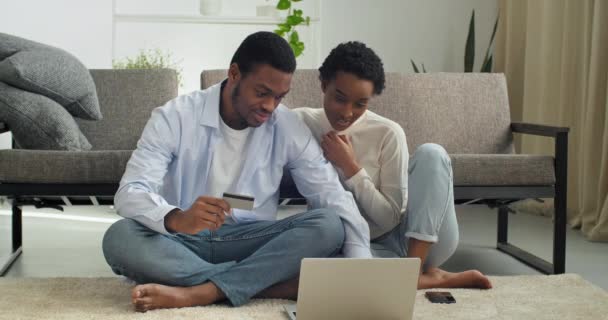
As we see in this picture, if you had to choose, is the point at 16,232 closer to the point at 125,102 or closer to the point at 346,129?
the point at 125,102

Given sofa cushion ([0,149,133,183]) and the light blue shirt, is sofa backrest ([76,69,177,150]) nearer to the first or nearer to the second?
sofa cushion ([0,149,133,183])

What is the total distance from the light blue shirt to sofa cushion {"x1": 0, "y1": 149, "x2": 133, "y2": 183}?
0.44 metres

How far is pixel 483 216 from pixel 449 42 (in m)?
1.37

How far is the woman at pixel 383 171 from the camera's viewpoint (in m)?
2.31

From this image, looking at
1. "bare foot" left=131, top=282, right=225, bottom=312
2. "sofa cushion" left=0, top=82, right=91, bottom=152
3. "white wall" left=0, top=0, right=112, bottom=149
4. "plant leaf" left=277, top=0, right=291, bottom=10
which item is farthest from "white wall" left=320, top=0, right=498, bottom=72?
"bare foot" left=131, top=282, right=225, bottom=312

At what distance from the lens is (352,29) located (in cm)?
530

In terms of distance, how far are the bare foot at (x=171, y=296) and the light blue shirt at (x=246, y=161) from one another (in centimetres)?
18

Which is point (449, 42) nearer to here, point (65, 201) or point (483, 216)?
point (483, 216)

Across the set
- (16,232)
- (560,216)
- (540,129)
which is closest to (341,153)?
(560,216)

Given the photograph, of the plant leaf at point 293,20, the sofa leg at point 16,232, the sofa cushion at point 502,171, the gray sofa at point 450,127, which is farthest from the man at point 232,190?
the plant leaf at point 293,20

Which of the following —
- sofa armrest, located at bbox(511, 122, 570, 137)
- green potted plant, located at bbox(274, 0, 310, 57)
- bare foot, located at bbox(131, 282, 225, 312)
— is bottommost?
bare foot, located at bbox(131, 282, 225, 312)

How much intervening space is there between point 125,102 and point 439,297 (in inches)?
66.4

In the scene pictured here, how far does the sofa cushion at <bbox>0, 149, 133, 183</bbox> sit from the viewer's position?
2.66 metres

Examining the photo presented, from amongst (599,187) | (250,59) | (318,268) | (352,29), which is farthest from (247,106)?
(352,29)
